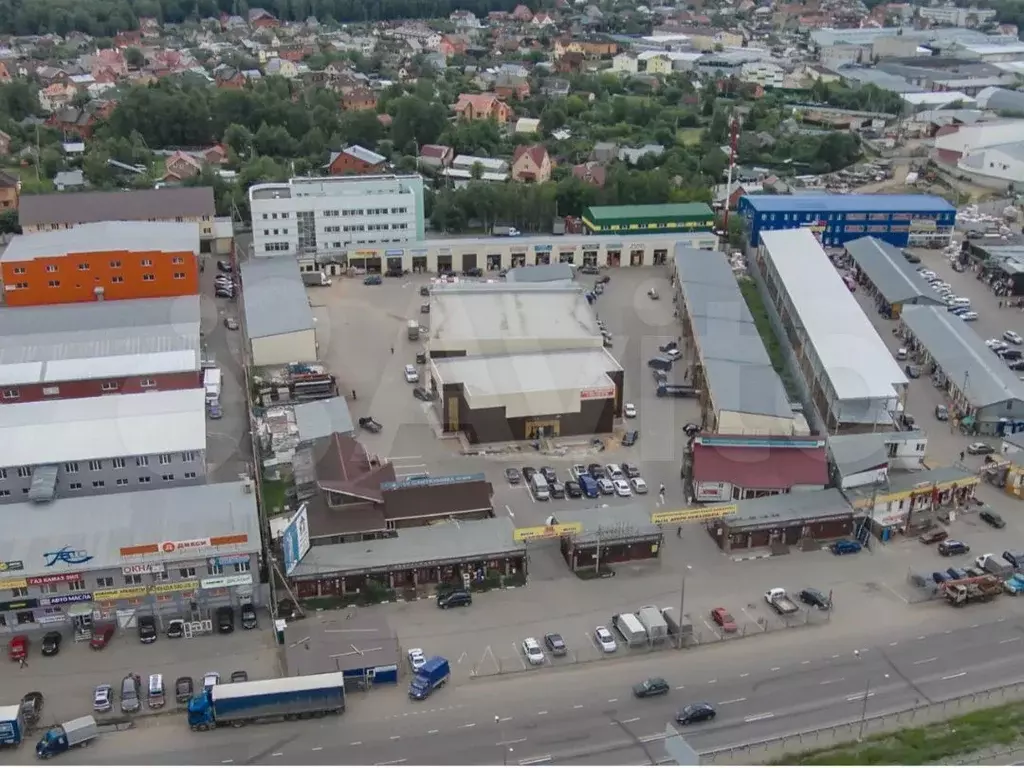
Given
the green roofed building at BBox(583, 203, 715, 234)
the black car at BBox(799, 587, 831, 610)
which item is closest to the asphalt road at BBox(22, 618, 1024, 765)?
the black car at BBox(799, 587, 831, 610)

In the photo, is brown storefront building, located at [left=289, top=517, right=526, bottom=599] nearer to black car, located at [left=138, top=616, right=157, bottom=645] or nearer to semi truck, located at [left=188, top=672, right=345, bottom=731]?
black car, located at [left=138, top=616, right=157, bottom=645]

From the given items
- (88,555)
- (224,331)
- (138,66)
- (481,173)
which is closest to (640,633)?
(88,555)

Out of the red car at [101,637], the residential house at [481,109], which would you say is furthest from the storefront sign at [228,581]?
the residential house at [481,109]

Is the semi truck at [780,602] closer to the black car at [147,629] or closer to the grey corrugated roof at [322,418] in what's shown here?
the grey corrugated roof at [322,418]

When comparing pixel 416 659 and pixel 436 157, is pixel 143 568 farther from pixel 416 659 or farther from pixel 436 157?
pixel 436 157

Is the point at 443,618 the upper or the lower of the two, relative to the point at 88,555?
lower

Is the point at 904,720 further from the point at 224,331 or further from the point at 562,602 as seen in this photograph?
the point at 224,331
